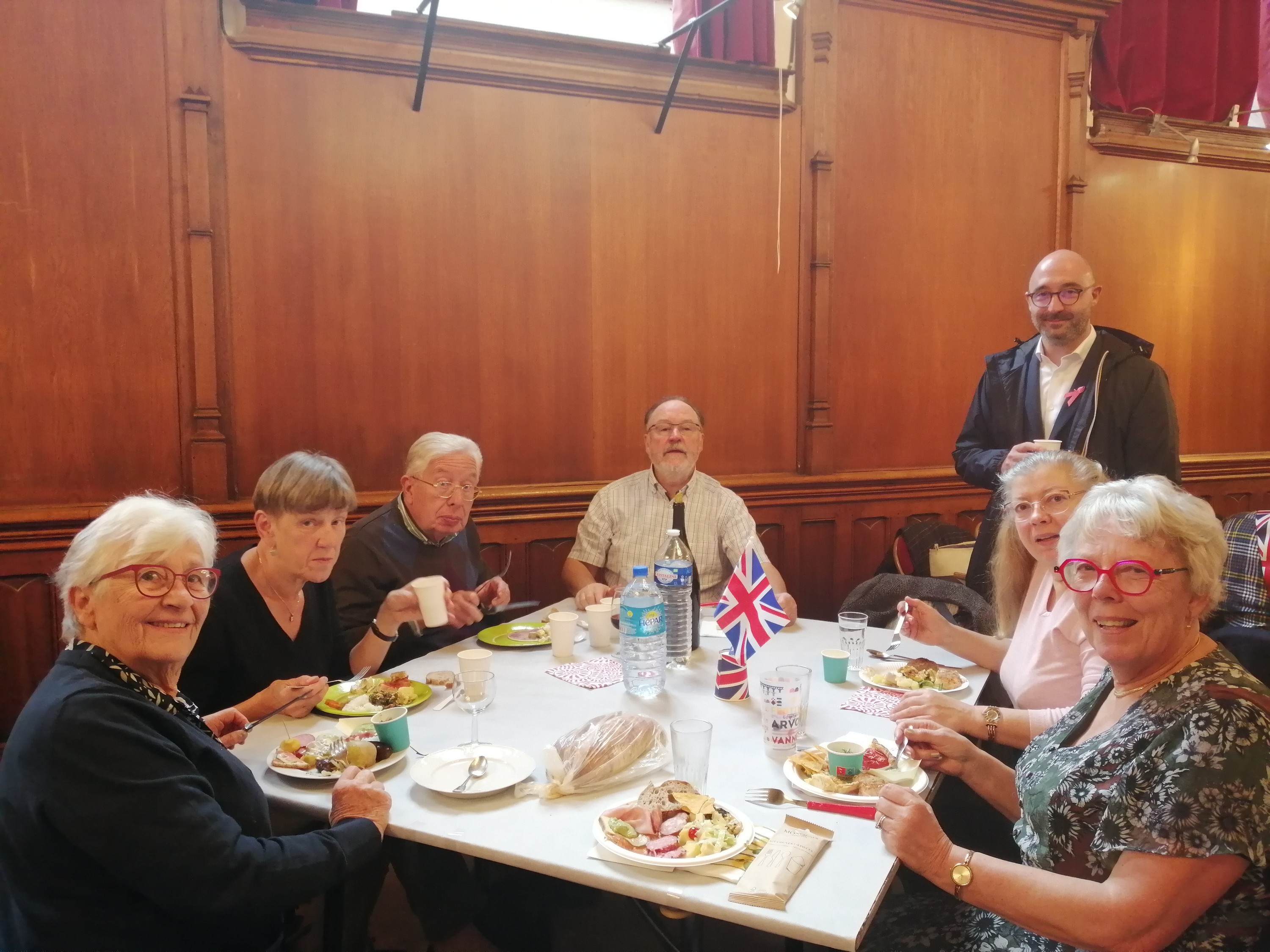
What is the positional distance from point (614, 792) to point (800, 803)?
306 mm

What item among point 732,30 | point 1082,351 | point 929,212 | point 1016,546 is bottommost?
point 1016,546

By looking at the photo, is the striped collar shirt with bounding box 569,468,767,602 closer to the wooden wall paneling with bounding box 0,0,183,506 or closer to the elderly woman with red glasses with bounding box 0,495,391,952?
the wooden wall paneling with bounding box 0,0,183,506

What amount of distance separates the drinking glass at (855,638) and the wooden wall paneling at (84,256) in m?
2.42

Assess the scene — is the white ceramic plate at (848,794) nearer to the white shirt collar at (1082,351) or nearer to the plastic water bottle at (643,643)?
the plastic water bottle at (643,643)

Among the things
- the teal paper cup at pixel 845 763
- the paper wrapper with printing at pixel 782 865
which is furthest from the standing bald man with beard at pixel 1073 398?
the paper wrapper with printing at pixel 782 865

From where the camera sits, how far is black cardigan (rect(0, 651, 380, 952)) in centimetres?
110

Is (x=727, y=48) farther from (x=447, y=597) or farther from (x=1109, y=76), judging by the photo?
(x=447, y=597)

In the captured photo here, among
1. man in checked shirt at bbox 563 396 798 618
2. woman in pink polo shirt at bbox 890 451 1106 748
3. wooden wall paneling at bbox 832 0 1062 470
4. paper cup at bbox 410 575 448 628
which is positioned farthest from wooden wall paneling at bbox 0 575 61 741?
wooden wall paneling at bbox 832 0 1062 470

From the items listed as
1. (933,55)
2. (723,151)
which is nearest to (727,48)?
(723,151)

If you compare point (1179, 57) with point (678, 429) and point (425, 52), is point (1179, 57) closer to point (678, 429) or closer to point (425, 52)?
point (678, 429)

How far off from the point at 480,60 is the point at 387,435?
1516mm

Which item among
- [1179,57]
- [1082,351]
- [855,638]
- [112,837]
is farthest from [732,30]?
[112,837]

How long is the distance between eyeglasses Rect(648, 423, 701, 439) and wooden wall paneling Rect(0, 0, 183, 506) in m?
1.75

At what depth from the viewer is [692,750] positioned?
1.42 m
